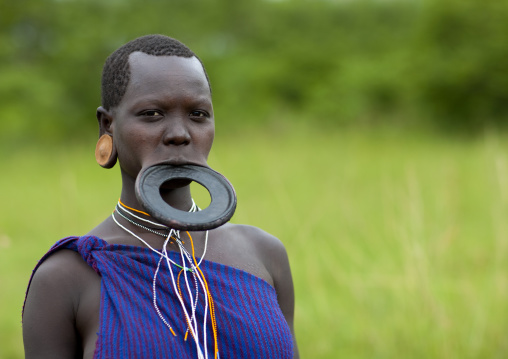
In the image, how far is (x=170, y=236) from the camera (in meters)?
1.61

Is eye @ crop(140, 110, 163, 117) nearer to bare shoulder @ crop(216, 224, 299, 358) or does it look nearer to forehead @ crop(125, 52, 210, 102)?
forehead @ crop(125, 52, 210, 102)

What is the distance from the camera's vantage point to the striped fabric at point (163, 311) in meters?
1.45

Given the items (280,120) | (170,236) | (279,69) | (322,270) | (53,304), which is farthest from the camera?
(279,69)

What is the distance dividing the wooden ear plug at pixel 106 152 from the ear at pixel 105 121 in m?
0.02

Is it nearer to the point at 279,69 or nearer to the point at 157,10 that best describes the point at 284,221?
the point at 157,10

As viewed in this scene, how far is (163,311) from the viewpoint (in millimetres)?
1499

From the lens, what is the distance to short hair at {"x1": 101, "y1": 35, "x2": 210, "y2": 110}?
5.17 feet

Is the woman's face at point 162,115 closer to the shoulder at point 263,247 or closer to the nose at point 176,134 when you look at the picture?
the nose at point 176,134

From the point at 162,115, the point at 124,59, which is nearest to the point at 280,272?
the point at 162,115

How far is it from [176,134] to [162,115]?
0.07m

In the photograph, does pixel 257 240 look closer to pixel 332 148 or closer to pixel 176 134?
pixel 176 134

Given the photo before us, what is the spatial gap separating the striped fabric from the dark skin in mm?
34

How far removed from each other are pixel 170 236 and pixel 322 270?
190 inches

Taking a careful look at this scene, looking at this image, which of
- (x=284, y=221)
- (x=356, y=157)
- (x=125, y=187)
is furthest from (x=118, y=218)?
(x=356, y=157)
